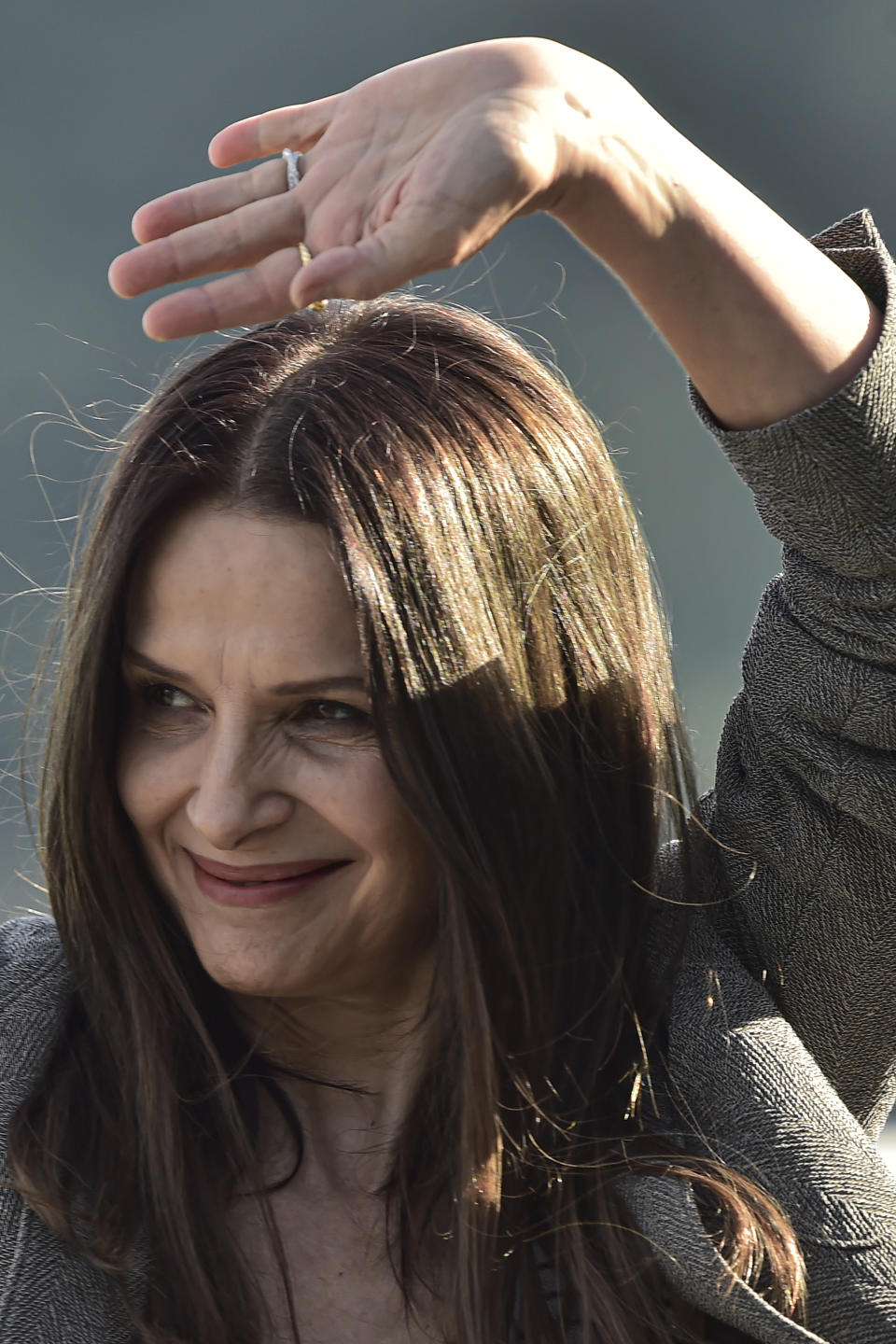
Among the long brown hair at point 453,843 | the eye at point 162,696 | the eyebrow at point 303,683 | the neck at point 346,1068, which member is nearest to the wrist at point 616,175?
the long brown hair at point 453,843

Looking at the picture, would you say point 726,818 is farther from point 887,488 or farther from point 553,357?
point 553,357

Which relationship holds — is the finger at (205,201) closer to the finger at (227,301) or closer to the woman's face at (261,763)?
the finger at (227,301)

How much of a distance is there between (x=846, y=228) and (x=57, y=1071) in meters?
1.00

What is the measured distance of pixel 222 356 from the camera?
4.92ft

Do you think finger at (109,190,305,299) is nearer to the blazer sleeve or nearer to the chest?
the blazer sleeve

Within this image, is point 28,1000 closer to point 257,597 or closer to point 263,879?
point 263,879

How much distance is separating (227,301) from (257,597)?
29 cm

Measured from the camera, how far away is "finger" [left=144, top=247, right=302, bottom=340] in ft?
3.63

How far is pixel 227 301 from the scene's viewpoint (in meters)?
1.11

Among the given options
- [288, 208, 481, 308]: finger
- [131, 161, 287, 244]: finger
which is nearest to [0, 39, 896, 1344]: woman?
[131, 161, 287, 244]: finger

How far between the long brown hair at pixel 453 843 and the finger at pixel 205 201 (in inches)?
10.0

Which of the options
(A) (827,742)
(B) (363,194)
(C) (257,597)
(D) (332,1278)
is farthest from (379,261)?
(D) (332,1278)

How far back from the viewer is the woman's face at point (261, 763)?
1317 millimetres

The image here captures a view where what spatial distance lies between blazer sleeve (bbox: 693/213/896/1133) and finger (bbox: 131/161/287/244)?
14.7 inches
